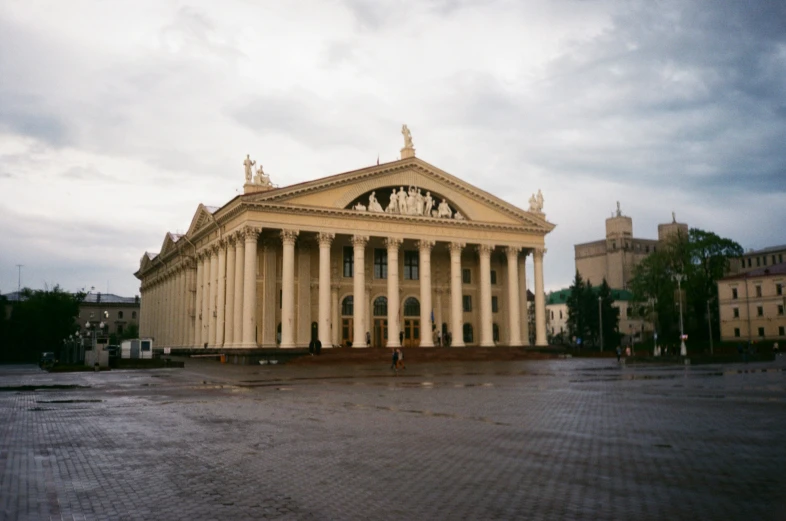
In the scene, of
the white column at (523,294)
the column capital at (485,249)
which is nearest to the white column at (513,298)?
the white column at (523,294)

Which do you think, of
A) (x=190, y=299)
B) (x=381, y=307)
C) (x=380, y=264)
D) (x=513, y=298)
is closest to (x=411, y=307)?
(x=381, y=307)

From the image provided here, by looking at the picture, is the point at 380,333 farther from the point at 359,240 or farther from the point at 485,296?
the point at 485,296

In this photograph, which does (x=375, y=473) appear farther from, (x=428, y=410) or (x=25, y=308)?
(x=25, y=308)

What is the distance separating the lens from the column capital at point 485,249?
61.3 m

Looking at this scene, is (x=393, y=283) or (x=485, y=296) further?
(x=485, y=296)

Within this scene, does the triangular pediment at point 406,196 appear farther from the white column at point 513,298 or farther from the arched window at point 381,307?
the arched window at point 381,307

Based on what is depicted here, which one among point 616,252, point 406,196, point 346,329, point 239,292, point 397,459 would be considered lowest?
point 397,459

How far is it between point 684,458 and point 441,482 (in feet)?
12.7

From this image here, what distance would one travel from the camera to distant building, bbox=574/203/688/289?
14500 cm

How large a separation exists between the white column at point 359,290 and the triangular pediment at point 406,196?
9.20 feet

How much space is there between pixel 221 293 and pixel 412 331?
680 inches

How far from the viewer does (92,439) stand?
11969mm

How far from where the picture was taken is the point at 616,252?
146 meters

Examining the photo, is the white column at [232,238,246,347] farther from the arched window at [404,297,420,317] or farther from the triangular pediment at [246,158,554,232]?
the arched window at [404,297,420,317]
